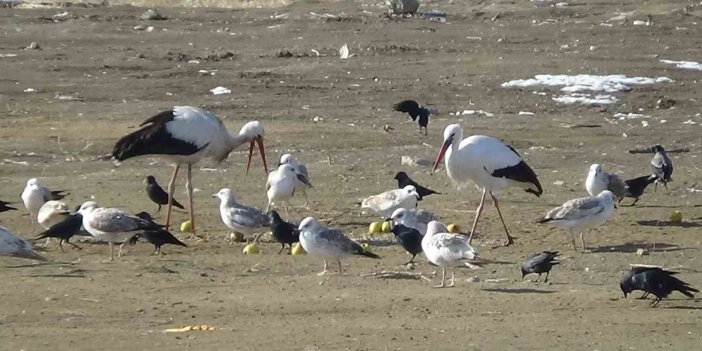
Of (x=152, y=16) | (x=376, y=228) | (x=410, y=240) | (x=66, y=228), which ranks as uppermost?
(x=410, y=240)

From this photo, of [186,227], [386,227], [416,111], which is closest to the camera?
[386,227]

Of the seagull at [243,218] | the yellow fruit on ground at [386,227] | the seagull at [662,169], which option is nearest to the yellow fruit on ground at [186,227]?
the seagull at [243,218]

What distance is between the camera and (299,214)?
1694 centimetres

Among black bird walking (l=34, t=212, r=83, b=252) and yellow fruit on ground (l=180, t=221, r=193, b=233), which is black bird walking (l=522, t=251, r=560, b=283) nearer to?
black bird walking (l=34, t=212, r=83, b=252)

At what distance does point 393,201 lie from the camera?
52.2ft

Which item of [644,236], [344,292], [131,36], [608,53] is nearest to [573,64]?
[608,53]

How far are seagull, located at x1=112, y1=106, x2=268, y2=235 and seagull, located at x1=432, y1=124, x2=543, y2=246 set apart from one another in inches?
112

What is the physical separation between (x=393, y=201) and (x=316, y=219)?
2.78 ft

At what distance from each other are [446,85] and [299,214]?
10.6m

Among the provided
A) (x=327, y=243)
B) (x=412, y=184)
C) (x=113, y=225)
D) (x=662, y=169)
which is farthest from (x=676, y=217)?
(x=113, y=225)

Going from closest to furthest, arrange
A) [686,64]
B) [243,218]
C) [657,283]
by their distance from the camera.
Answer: [657,283] < [243,218] < [686,64]

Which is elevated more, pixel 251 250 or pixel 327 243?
pixel 327 243

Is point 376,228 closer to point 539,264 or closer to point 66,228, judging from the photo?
point 66,228

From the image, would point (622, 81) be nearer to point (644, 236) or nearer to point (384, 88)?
point (384, 88)
